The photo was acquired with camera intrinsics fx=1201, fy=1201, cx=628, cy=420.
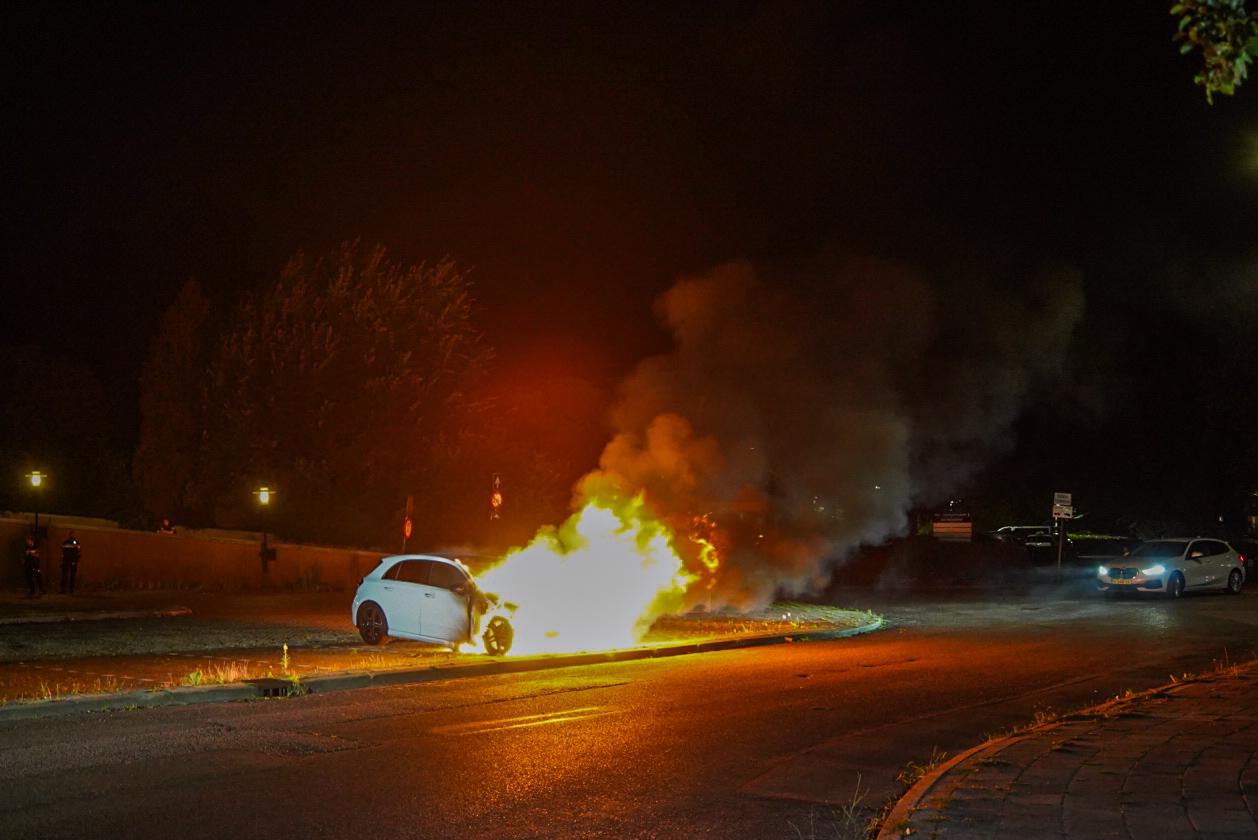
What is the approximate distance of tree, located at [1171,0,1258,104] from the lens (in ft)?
16.8

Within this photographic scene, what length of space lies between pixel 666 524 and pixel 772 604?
6701mm

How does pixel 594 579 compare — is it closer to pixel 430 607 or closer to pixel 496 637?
pixel 496 637

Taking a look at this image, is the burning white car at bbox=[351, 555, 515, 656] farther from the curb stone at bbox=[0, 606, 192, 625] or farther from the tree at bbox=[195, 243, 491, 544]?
the tree at bbox=[195, 243, 491, 544]

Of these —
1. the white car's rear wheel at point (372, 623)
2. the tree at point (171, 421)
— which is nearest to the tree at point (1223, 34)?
the white car's rear wheel at point (372, 623)

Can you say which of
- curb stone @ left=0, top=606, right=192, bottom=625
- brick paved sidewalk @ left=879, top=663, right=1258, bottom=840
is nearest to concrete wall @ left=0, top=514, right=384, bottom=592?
curb stone @ left=0, top=606, right=192, bottom=625

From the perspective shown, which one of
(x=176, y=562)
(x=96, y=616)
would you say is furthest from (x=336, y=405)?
(x=96, y=616)

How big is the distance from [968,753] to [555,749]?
11.1 ft

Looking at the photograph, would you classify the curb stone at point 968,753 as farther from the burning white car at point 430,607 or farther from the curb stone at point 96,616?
the curb stone at point 96,616

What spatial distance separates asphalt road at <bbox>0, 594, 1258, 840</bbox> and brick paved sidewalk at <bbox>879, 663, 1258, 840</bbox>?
2.21 feet

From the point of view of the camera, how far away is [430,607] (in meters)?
17.3

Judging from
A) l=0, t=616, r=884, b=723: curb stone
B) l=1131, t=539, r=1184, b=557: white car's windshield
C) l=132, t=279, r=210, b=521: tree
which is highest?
l=132, t=279, r=210, b=521: tree

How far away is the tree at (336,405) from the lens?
3362 centimetres

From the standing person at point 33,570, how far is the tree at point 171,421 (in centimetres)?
730

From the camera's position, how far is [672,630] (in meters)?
21.1
